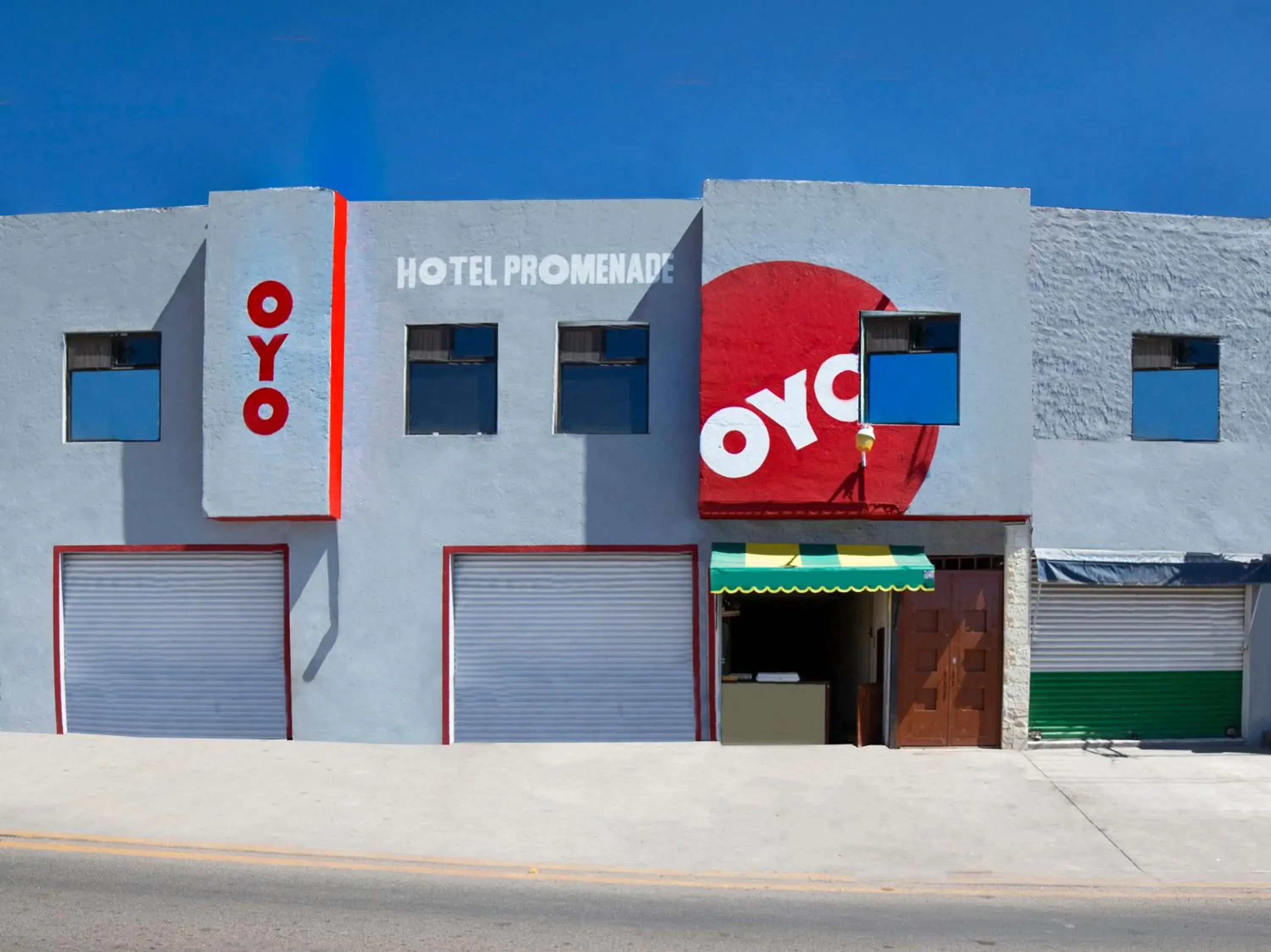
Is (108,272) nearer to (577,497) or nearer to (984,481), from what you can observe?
(577,497)

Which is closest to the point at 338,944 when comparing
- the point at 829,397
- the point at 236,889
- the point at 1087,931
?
the point at 236,889

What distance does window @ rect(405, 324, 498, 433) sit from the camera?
46.6 ft

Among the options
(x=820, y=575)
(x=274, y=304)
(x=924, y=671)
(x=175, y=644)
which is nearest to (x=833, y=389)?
(x=820, y=575)

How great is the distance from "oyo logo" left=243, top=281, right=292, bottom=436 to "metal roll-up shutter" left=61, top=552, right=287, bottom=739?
1.73m

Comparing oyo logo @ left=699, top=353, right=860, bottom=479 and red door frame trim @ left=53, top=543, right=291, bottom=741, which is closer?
oyo logo @ left=699, top=353, right=860, bottom=479

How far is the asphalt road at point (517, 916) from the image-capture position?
23.5 feet

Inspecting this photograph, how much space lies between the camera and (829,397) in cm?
1350

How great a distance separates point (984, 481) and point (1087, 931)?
6660 millimetres

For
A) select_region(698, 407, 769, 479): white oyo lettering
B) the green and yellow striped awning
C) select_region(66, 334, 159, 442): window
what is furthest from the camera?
select_region(66, 334, 159, 442): window

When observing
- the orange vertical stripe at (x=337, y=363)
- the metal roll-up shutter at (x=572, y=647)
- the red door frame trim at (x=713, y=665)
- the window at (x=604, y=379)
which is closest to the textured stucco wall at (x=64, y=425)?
the orange vertical stripe at (x=337, y=363)

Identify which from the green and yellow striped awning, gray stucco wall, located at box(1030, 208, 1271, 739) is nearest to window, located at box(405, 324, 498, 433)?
the green and yellow striped awning

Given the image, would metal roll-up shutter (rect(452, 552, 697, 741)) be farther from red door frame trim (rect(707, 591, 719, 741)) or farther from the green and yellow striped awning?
the green and yellow striped awning

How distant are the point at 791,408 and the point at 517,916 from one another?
7363mm

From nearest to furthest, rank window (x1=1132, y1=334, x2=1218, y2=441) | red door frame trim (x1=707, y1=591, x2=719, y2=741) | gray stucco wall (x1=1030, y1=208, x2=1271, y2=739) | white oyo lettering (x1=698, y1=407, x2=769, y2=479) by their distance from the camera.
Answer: white oyo lettering (x1=698, y1=407, x2=769, y2=479)
red door frame trim (x1=707, y1=591, x2=719, y2=741)
gray stucco wall (x1=1030, y1=208, x2=1271, y2=739)
window (x1=1132, y1=334, x2=1218, y2=441)
